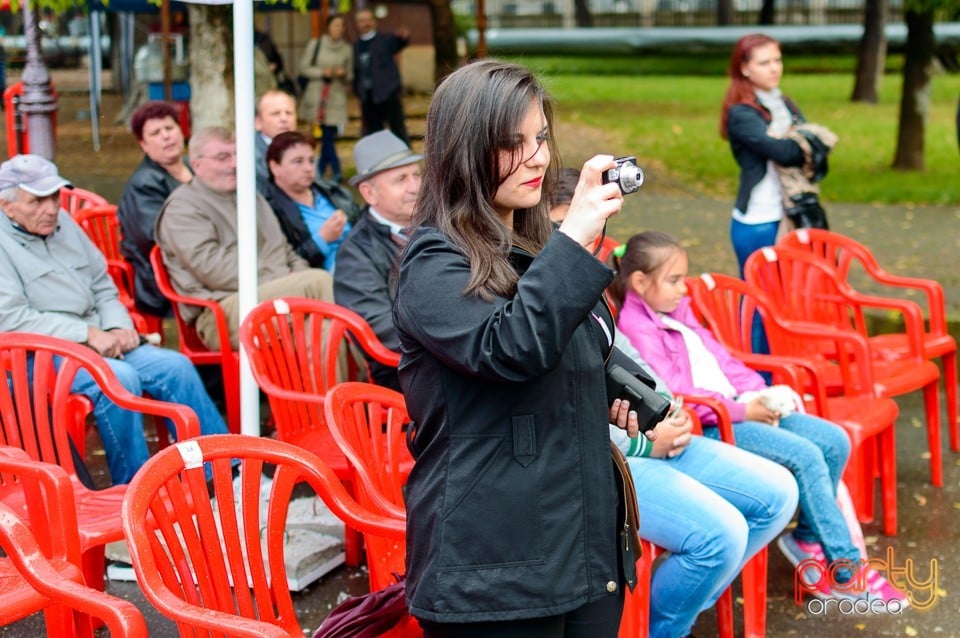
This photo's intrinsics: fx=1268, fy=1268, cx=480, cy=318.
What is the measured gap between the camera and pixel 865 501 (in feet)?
16.6

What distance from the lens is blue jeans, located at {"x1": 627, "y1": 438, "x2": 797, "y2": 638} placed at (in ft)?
11.5

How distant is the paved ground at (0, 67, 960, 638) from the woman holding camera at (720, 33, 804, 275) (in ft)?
3.99

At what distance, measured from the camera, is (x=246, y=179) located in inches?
169

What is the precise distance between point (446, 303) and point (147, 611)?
2.39m

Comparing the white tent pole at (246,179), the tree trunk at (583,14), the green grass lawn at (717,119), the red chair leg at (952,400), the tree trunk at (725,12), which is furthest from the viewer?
the tree trunk at (583,14)

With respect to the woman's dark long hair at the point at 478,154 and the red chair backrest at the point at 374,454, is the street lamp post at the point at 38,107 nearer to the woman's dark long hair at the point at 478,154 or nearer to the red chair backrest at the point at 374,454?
the red chair backrest at the point at 374,454

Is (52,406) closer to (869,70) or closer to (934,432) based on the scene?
(934,432)

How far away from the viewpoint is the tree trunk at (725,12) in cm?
3903

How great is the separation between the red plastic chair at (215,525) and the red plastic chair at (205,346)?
242 cm

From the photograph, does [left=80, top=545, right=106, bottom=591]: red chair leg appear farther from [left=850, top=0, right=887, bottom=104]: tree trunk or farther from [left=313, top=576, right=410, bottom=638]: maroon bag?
[left=850, top=0, right=887, bottom=104]: tree trunk

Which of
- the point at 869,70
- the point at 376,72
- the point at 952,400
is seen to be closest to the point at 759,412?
the point at 952,400

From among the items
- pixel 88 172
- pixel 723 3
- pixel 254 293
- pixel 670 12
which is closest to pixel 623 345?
pixel 254 293

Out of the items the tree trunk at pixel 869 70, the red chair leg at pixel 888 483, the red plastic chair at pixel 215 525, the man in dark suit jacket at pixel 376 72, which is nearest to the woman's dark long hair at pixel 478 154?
the red plastic chair at pixel 215 525

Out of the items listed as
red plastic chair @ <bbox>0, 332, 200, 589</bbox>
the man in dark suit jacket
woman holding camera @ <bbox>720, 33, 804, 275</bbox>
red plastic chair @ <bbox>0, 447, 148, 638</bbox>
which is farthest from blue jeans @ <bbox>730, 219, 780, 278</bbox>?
the man in dark suit jacket
